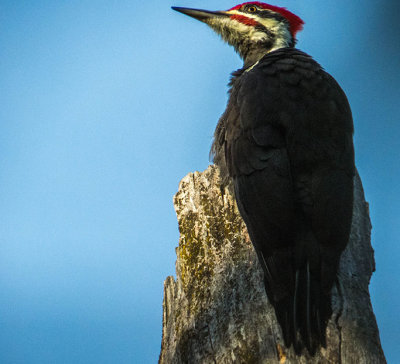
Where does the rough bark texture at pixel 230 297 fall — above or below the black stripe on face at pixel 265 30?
below

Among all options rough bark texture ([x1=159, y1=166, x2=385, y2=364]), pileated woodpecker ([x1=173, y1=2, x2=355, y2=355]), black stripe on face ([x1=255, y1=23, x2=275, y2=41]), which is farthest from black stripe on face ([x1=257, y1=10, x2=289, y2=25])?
rough bark texture ([x1=159, y1=166, x2=385, y2=364])

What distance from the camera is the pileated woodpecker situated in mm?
2344

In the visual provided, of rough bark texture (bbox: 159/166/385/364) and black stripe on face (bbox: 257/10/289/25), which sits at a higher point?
black stripe on face (bbox: 257/10/289/25)

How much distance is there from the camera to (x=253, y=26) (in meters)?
4.30

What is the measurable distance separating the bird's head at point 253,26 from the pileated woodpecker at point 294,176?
3.30 feet

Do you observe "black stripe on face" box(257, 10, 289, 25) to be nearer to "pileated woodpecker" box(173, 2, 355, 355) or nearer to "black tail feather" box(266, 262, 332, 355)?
"pileated woodpecker" box(173, 2, 355, 355)

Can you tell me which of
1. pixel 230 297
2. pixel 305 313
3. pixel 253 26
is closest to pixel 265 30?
pixel 253 26

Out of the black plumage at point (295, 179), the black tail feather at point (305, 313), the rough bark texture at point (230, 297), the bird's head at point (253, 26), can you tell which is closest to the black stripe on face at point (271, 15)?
the bird's head at point (253, 26)

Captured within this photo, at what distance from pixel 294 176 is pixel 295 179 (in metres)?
0.02

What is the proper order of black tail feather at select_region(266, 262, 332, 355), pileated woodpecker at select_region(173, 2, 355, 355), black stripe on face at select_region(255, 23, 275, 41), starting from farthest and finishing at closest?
black stripe on face at select_region(255, 23, 275, 41), pileated woodpecker at select_region(173, 2, 355, 355), black tail feather at select_region(266, 262, 332, 355)

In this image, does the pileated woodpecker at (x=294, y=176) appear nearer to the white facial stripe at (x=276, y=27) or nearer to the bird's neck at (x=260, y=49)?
the bird's neck at (x=260, y=49)

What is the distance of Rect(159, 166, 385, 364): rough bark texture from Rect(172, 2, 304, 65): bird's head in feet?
5.10

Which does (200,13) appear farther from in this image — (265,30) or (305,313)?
(305,313)

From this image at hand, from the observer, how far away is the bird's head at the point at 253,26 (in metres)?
4.21
